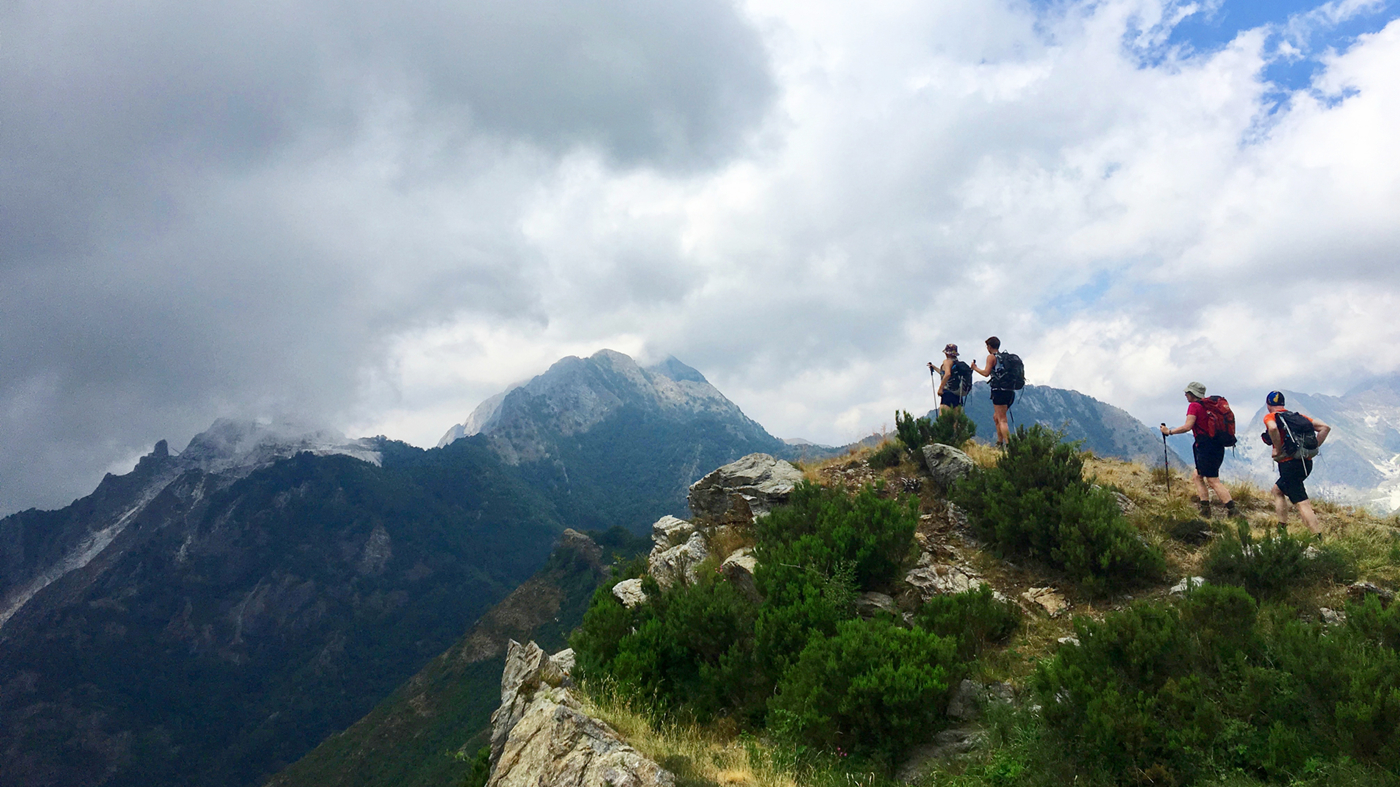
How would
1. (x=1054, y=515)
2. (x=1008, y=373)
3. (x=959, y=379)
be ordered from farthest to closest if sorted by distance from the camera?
1. (x=959, y=379)
2. (x=1008, y=373)
3. (x=1054, y=515)

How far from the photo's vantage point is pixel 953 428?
16.8 metres

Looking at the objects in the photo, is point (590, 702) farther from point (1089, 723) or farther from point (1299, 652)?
point (1299, 652)

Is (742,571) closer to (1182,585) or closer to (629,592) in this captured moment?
(629,592)

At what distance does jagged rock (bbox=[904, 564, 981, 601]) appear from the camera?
9.88m

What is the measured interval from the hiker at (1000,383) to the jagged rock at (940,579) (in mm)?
5492

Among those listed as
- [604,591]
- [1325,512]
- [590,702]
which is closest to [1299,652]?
[590,702]

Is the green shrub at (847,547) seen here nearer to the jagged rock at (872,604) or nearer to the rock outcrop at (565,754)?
the jagged rock at (872,604)

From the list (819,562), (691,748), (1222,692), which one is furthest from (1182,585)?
(691,748)

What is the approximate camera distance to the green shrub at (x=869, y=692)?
6.65 metres

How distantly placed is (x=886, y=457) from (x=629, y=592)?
8.21 meters

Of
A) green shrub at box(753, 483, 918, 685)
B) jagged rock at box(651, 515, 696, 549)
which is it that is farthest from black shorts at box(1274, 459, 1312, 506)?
jagged rock at box(651, 515, 696, 549)

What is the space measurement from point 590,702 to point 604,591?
5.20 m

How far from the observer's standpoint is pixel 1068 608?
30.2ft

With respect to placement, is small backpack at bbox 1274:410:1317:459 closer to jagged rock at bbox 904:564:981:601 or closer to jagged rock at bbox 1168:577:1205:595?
jagged rock at bbox 1168:577:1205:595
